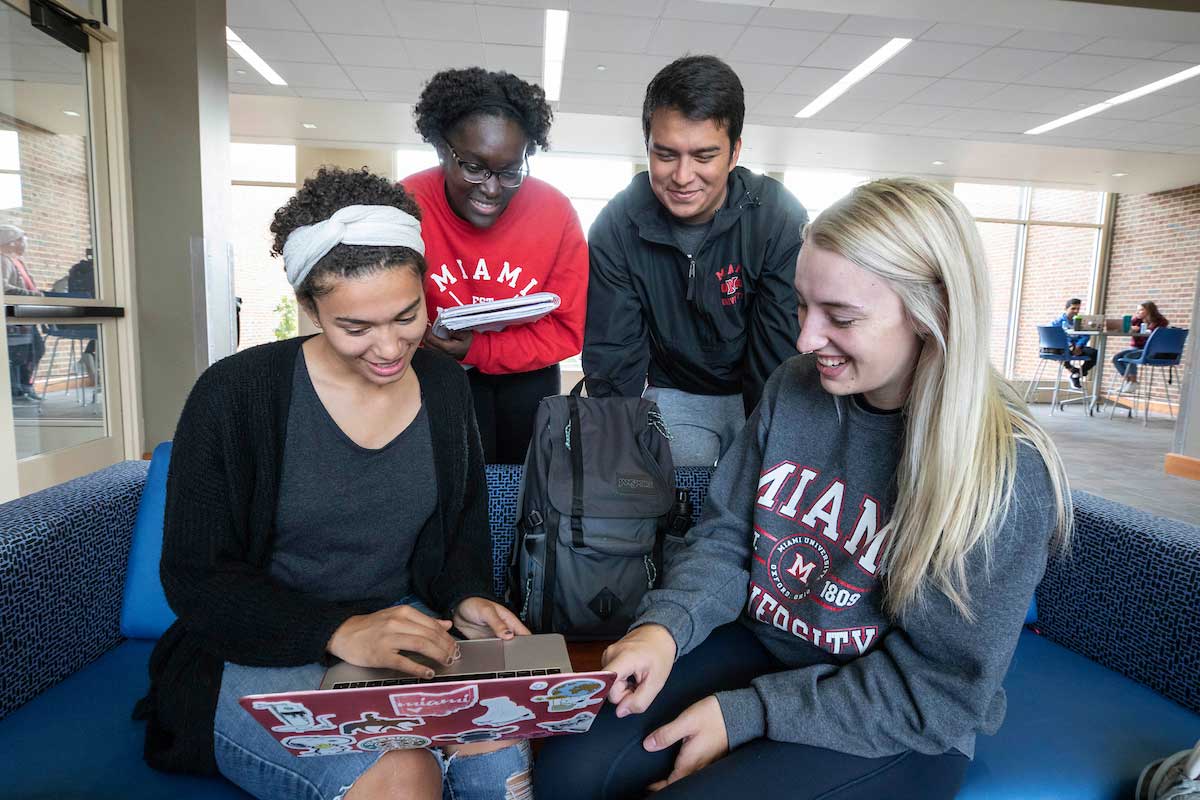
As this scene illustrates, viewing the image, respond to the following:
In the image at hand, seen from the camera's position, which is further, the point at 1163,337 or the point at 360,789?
the point at 1163,337

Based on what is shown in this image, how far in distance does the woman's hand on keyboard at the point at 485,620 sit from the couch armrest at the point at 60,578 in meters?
0.71

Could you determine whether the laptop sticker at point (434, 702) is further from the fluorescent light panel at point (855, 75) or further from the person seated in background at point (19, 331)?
the fluorescent light panel at point (855, 75)

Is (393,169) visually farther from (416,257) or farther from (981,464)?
(981,464)

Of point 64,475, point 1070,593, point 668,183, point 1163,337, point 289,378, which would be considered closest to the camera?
point 289,378

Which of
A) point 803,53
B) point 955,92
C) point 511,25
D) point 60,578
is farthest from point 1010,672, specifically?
point 955,92

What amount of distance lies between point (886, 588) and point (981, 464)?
0.71 feet

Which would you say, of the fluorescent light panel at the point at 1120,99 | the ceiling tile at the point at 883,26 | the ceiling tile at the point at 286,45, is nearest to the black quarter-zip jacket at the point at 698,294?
the ceiling tile at the point at 883,26

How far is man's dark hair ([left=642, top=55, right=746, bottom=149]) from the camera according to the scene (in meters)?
1.48

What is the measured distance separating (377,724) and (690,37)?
5.37 metres

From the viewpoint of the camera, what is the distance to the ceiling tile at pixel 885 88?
579cm

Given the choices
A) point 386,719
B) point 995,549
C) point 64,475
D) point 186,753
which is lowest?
point 64,475

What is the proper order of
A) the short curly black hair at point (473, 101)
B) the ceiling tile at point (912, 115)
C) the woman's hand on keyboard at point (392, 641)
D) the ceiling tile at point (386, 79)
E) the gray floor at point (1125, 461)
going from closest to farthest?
the woman's hand on keyboard at point (392, 641), the short curly black hair at point (473, 101), the gray floor at point (1125, 461), the ceiling tile at point (386, 79), the ceiling tile at point (912, 115)

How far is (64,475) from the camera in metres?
3.28

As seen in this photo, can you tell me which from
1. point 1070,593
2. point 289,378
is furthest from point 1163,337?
point 289,378
